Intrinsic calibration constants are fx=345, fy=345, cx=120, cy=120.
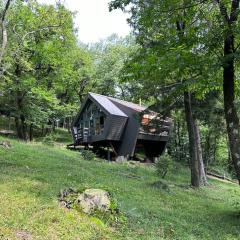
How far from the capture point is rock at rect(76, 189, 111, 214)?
882 cm

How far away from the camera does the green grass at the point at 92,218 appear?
24.3 ft

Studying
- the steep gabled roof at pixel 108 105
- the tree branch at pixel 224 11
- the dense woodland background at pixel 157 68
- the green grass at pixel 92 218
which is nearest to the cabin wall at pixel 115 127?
the steep gabled roof at pixel 108 105

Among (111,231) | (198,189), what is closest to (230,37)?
(111,231)

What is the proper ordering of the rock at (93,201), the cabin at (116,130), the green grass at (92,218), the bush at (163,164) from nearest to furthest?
the green grass at (92,218), the rock at (93,201), the bush at (163,164), the cabin at (116,130)

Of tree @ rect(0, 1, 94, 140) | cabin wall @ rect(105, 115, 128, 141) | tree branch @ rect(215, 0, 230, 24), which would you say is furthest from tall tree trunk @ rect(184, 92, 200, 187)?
tree @ rect(0, 1, 94, 140)

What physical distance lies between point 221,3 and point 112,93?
3717cm

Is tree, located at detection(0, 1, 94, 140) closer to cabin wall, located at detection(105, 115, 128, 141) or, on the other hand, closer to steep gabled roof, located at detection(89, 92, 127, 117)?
steep gabled roof, located at detection(89, 92, 127, 117)

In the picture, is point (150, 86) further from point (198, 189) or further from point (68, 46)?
point (68, 46)

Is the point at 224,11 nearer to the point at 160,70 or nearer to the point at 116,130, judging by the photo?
the point at 160,70

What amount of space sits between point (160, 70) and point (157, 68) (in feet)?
0.36

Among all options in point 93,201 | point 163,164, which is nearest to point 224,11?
point 93,201

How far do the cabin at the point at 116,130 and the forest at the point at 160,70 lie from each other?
10.7ft

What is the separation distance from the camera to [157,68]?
10.3m

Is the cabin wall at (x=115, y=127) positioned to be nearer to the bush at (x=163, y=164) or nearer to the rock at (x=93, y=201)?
the bush at (x=163, y=164)
